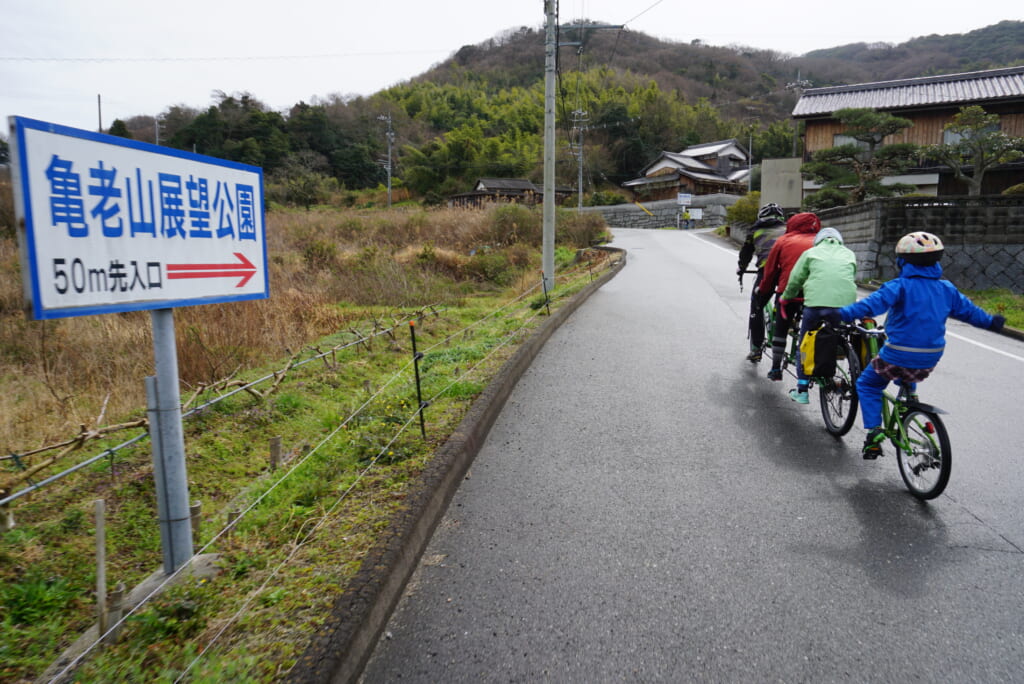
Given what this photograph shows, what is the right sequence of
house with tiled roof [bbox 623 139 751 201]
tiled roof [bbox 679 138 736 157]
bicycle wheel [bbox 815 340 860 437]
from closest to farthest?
1. bicycle wheel [bbox 815 340 860 437]
2. house with tiled roof [bbox 623 139 751 201]
3. tiled roof [bbox 679 138 736 157]

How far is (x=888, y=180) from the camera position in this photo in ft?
88.4

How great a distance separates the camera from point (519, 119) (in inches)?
2817

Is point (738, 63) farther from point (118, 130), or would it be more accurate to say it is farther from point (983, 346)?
point (983, 346)

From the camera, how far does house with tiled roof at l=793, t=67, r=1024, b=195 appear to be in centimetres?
2538

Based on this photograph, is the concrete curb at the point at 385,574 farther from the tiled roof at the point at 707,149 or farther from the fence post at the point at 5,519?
the tiled roof at the point at 707,149

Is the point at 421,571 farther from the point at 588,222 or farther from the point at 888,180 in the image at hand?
the point at 888,180

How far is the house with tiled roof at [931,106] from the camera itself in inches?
999

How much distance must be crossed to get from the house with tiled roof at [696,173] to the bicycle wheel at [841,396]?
49441 millimetres

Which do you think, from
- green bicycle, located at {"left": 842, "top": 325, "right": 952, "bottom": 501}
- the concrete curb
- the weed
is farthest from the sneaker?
the weed

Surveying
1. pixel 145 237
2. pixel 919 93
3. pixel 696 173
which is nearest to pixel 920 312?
pixel 145 237

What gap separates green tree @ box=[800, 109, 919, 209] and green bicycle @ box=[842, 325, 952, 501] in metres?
19.2

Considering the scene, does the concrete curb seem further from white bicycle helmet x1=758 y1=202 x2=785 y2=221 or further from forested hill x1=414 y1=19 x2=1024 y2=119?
forested hill x1=414 y1=19 x2=1024 y2=119

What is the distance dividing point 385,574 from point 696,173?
2259 inches

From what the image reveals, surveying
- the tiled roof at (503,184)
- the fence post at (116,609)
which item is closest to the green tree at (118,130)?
the tiled roof at (503,184)
